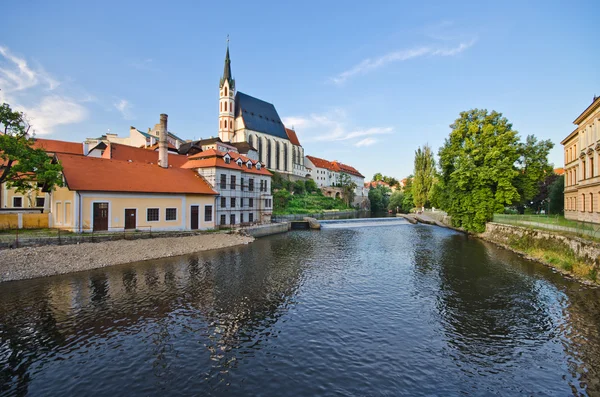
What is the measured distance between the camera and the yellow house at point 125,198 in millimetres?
25594

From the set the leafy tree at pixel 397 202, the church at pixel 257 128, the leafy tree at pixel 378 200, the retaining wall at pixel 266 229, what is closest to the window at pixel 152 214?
the retaining wall at pixel 266 229

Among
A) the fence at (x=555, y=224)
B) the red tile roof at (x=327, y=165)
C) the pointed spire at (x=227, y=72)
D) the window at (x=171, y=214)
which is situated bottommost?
the fence at (x=555, y=224)

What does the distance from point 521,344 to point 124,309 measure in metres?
15.2

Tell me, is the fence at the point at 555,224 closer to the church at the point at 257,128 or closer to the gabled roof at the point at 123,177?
the gabled roof at the point at 123,177

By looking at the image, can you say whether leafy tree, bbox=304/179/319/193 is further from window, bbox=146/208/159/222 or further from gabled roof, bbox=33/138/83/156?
window, bbox=146/208/159/222

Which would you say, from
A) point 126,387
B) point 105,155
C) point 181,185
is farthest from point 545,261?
point 105,155

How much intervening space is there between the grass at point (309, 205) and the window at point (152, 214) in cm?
3422

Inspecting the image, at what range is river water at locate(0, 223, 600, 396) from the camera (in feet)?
26.7

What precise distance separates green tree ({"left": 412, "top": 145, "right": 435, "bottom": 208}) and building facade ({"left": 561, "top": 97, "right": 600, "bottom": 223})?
32889mm

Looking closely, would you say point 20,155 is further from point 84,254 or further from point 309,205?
point 309,205

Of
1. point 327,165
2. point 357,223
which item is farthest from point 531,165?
point 327,165

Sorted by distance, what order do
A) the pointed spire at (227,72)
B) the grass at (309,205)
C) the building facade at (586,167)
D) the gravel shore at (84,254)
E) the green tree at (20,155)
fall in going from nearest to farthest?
1. the gravel shore at (84,254)
2. the green tree at (20,155)
3. the building facade at (586,167)
4. the grass at (309,205)
5. the pointed spire at (227,72)

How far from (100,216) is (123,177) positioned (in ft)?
15.0

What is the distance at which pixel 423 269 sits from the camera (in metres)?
21.0
